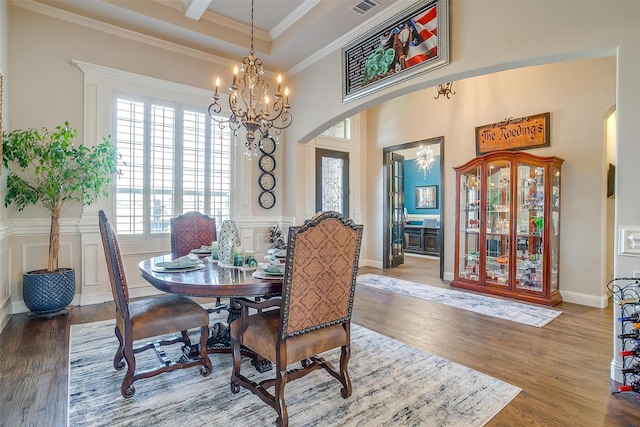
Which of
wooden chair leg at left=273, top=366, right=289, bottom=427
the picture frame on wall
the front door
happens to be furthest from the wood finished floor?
the picture frame on wall

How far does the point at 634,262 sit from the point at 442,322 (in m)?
1.83

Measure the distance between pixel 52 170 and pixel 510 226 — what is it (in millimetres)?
5783

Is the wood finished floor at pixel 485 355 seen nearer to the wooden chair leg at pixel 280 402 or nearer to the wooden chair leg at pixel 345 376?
the wooden chair leg at pixel 345 376

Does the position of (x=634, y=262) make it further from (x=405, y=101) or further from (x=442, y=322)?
(x=405, y=101)

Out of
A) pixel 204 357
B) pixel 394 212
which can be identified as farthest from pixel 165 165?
pixel 394 212

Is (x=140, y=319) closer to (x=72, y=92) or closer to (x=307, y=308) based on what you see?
(x=307, y=308)

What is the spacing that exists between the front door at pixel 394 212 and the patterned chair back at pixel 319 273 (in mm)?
4913

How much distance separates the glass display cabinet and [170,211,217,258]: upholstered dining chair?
383 cm

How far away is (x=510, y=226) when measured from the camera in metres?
4.69

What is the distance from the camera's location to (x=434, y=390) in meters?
2.25

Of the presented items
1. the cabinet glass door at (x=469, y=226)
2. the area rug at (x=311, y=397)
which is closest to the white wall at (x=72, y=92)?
the area rug at (x=311, y=397)

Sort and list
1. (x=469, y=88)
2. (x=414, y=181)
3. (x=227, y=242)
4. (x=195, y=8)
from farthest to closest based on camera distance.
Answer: (x=414, y=181)
(x=469, y=88)
(x=195, y=8)
(x=227, y=242)

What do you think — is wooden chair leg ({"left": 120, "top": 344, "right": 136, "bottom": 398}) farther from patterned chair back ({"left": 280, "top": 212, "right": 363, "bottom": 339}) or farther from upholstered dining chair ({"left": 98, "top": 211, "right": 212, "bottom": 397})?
patterned chair back ({"left": 280, "top": 212, "right": 363, "bottom": 339})

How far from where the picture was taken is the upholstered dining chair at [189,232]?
367 cm
